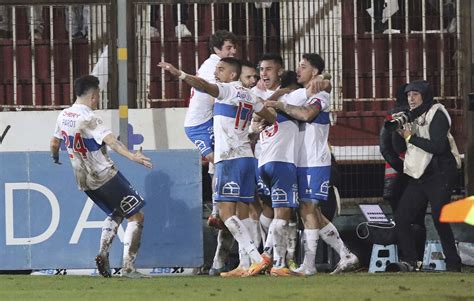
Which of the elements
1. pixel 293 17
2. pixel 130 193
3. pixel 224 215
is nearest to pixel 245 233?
pixel 224 215

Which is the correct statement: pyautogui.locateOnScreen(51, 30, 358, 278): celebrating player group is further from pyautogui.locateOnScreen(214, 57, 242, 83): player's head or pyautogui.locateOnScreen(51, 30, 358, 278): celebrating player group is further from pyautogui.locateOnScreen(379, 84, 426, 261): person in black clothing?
pyautogui.locateOnScreen(379, 84, 426, 261): person in black clothing

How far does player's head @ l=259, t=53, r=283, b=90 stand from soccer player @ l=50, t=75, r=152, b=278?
1.72 metres

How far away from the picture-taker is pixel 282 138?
14.4 metres

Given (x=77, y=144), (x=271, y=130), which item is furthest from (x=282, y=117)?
(x=77, y=144)

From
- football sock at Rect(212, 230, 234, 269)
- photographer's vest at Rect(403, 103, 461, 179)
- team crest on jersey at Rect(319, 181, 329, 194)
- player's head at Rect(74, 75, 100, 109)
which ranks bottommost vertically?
football sock at Rect(212, 230, 234, 269)

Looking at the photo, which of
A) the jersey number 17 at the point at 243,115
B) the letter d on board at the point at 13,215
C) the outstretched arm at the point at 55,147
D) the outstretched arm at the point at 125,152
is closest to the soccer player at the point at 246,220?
the jersey number 17 at the point at 243,115

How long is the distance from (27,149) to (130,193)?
7.98 feet

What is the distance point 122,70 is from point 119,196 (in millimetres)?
2064

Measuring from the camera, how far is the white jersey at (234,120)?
1398 cm

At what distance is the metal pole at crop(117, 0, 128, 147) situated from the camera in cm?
1570

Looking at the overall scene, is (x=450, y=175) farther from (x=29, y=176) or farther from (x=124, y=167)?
(x=29, y=176)

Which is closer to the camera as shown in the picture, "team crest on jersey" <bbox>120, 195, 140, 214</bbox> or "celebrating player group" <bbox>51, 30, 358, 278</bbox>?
"celebrating player group" <bbox>51, 30, 358, 278</bbox>

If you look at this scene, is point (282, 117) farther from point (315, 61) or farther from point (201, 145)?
point (201, 145)

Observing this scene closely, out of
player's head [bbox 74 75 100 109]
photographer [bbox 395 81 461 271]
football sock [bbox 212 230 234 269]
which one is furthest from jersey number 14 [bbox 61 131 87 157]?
photographer [bbox 395 81 461 271]
